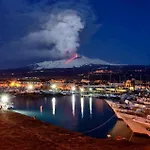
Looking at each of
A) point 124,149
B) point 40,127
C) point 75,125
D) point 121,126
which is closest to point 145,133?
point 121,126

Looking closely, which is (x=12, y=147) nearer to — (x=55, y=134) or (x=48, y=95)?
(x=55, y=134)

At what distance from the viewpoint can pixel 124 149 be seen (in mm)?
3383

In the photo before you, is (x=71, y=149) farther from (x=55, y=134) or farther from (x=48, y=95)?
(x=48, y=95)

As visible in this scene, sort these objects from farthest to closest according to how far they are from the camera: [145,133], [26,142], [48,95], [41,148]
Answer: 1. [48,95]
2. [145,133]
3. [26,142]
4. [41,148]

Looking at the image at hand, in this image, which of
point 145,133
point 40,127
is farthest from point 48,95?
point 40,127

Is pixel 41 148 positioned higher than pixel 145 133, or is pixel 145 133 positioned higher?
pixel 41 148

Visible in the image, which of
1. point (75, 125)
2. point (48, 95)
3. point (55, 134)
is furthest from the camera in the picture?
point (48, 95)

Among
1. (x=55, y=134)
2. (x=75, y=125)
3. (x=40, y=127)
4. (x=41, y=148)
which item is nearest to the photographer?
(x=41, y=148)

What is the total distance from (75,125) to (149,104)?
4147 mm

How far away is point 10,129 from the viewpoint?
4238 mm

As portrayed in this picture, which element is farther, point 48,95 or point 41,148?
point 48,95

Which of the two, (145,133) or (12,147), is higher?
(12,147)

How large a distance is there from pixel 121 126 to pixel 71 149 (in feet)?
38.8

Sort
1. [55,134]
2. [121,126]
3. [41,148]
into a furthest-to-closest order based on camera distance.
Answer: [121,126]
[55,134]
[41,148]
